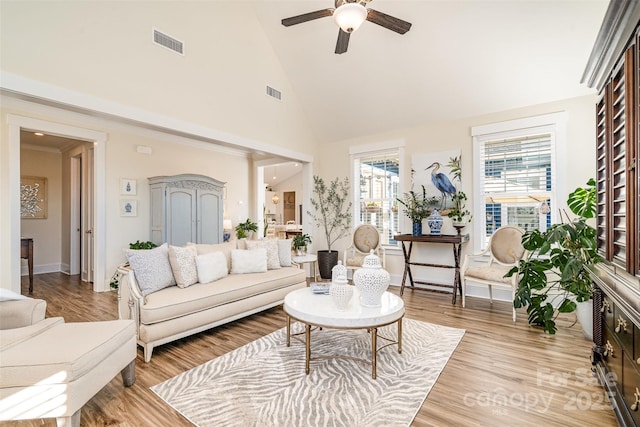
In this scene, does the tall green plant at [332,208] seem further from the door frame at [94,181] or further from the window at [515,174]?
the door frame at [94,181]

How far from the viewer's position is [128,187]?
17.2ft

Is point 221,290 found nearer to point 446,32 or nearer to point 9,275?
point 9,275

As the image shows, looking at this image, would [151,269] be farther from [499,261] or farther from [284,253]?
[499,261]

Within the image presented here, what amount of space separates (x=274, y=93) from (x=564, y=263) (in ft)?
15.1

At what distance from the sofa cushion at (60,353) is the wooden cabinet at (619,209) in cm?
266

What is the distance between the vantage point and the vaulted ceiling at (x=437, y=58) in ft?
11.1

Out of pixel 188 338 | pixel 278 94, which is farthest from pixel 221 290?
pixel 278 94

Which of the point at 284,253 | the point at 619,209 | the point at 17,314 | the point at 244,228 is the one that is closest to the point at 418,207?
the point at 284,253

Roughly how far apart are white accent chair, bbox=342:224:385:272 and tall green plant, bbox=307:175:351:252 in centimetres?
49

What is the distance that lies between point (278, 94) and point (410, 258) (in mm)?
3612

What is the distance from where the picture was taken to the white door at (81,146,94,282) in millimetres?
5340

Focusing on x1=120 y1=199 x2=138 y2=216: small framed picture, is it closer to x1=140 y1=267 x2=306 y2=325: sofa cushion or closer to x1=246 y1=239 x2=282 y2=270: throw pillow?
x1=246 y1=239 x2=282 y2=270: throw pillow

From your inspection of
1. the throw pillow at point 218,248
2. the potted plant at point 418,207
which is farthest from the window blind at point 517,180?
the throw pillow at point 218,248

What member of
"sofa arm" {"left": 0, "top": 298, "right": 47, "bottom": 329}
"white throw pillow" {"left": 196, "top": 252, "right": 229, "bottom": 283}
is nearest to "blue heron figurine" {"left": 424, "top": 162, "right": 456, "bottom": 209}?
"white throw pillow" {"left": 196, "top": 252, "right": 229, "bottom": 283}
